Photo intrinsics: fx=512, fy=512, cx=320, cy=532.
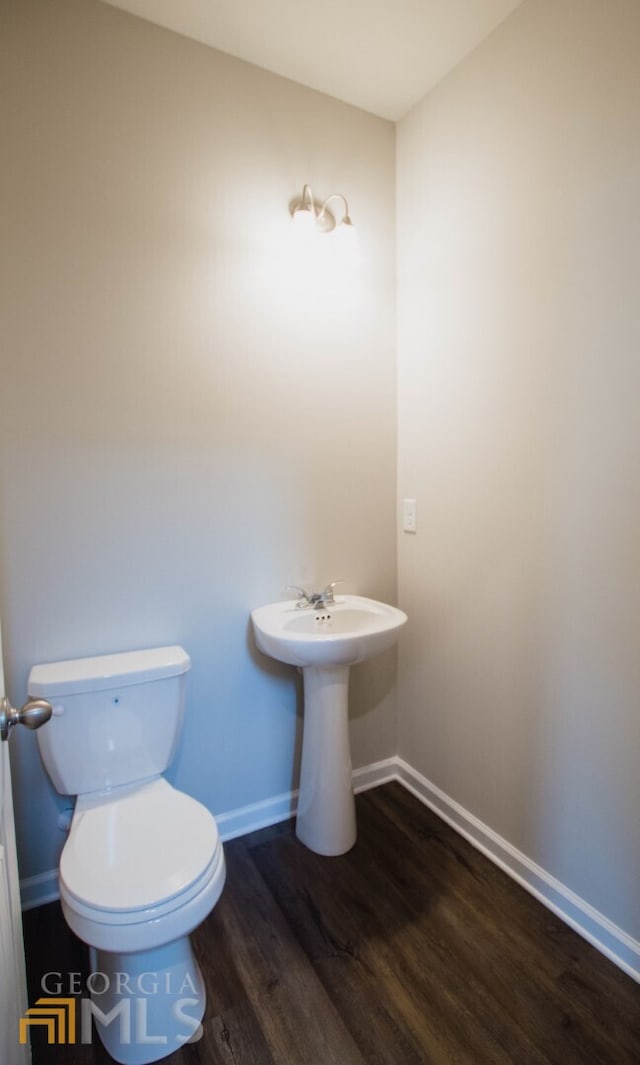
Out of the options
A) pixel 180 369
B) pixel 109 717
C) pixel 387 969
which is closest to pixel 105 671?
pixel 109 717

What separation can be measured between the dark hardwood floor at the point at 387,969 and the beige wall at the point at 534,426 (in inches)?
7.7

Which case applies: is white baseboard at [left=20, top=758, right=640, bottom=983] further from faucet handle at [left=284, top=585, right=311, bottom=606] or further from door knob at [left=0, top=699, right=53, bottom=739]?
door knob at [left=0, top=699, right=53, bottom=739]

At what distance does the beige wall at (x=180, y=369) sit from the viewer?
1.43 metres

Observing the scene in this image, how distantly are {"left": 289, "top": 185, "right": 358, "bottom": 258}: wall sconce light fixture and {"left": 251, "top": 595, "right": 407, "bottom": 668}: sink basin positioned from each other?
4.14 ft

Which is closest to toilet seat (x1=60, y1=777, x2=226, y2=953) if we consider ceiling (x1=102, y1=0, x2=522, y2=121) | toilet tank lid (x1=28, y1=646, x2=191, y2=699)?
toilet tank lid (x1=28, y1=646, x2=191, y2=699)

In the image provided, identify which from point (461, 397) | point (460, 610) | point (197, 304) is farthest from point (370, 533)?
point (197, 304)

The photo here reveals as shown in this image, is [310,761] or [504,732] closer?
[504,732]

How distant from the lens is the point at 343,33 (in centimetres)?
156

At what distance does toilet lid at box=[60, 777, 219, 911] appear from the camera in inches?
42.9

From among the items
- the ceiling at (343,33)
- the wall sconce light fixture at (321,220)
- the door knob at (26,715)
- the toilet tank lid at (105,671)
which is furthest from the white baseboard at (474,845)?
the ceiling at (343,33)

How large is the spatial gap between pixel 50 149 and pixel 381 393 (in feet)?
4.15

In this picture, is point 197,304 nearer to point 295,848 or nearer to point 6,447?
point 6,447

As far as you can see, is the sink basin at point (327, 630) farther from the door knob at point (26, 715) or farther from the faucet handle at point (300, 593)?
the door knob at point (26, 715)

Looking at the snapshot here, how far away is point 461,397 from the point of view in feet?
5.75
